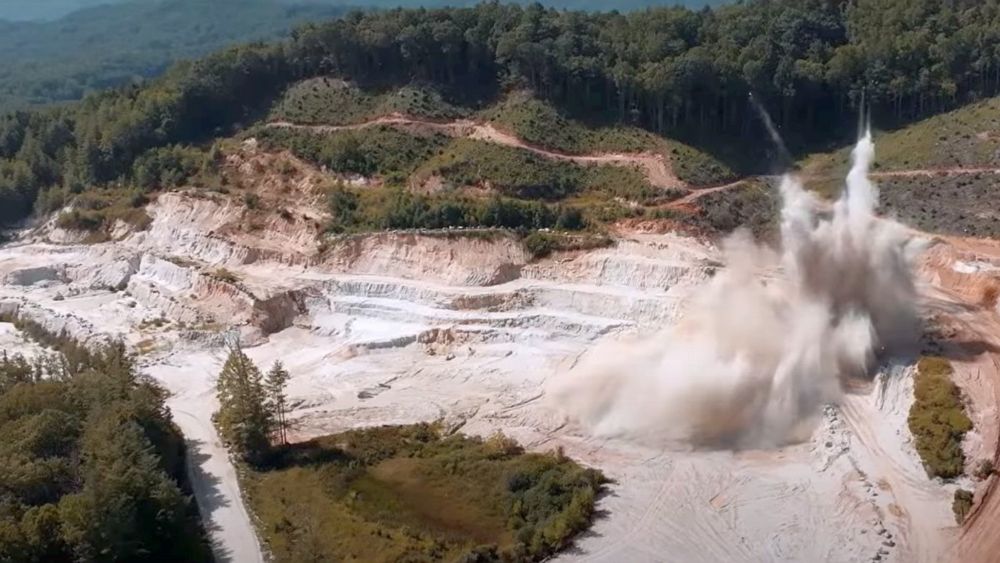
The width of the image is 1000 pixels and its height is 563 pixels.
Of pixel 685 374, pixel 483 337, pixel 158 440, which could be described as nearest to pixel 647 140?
pixel 483 337

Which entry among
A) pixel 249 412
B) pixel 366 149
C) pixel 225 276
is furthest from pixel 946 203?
pixel 225 276

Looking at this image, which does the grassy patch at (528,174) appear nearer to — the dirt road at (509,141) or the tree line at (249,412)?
the dirt road at (509,141)

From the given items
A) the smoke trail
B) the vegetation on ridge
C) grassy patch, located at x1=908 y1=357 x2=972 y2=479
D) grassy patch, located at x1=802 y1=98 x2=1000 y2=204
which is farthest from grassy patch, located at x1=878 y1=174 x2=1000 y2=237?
the vegetation on ridge

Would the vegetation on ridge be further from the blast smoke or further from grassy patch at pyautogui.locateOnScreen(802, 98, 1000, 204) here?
grassy patch at pyautogui.locateOnScreen(802, 98, 1000, 204)

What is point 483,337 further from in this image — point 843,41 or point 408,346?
point 843,41

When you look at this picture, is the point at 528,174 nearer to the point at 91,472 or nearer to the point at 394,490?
the point at 394,490

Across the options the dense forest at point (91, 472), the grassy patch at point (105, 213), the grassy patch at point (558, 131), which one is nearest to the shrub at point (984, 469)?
the dense forest at point (91, 472)
